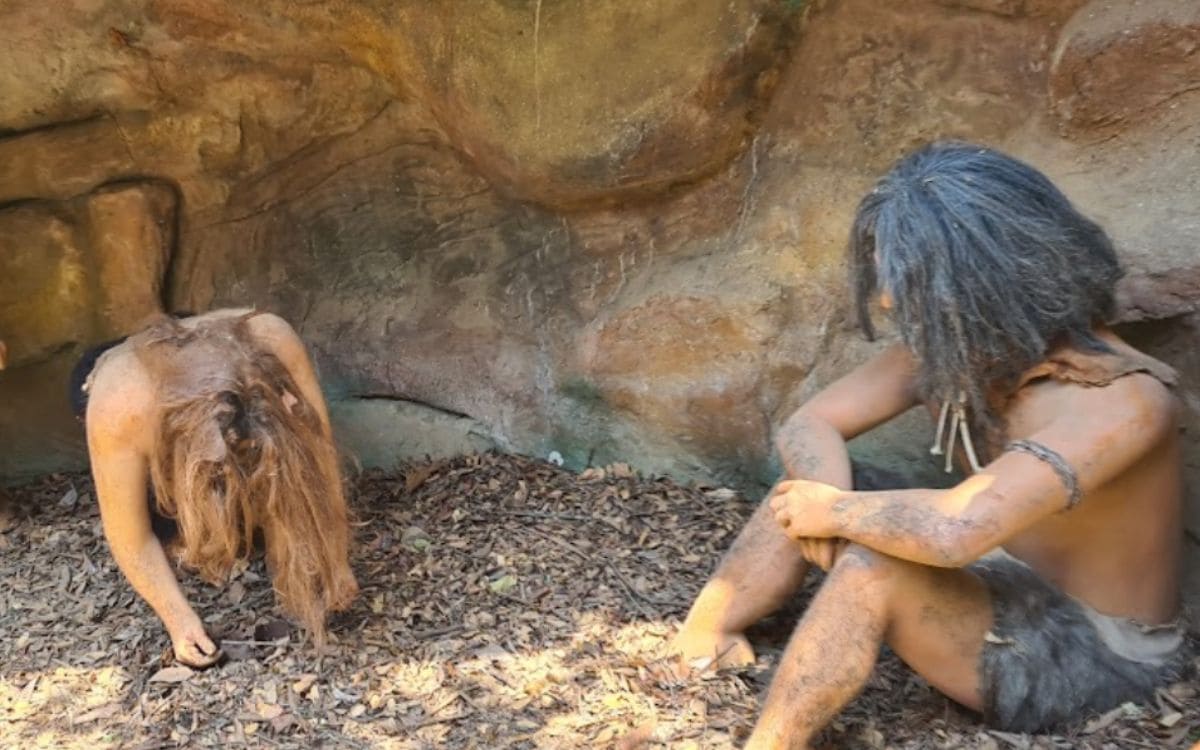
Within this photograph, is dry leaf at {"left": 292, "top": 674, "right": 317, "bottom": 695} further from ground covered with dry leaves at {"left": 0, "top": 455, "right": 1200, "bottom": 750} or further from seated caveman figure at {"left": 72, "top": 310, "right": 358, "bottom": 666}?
seated caveman figure at {"left": 72, "top": 310, "right": 358, "bottom": 666}

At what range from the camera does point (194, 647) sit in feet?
11.0

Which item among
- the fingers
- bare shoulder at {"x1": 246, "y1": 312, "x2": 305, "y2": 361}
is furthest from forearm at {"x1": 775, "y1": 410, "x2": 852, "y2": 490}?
the fingers

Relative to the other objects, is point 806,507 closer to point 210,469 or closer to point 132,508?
point 210,469

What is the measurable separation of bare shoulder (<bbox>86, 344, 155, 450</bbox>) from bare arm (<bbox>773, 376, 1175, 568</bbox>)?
71.6 inches

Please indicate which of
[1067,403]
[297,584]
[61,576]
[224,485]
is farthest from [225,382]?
[1067,403]

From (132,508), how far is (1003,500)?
2260 mm

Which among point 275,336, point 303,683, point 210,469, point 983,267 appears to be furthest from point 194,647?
point 983,267

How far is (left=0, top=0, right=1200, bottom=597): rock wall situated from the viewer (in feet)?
11.4

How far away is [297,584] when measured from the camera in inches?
132

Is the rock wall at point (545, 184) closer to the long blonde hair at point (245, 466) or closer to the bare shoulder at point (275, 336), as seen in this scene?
the bare shoulder at point (275, 336)

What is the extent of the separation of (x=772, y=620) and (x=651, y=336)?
1.13m

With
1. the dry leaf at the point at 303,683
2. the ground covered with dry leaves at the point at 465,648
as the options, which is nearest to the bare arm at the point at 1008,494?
the ground covered with dry leaves at the point at 465,648

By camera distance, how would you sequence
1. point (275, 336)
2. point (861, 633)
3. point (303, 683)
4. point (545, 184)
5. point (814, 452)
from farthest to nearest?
point (545, 184) → point (275, 336) → point (303, 683) → point (814, 452) → point (861, 633)

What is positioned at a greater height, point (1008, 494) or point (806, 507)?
point (1008, 494)
